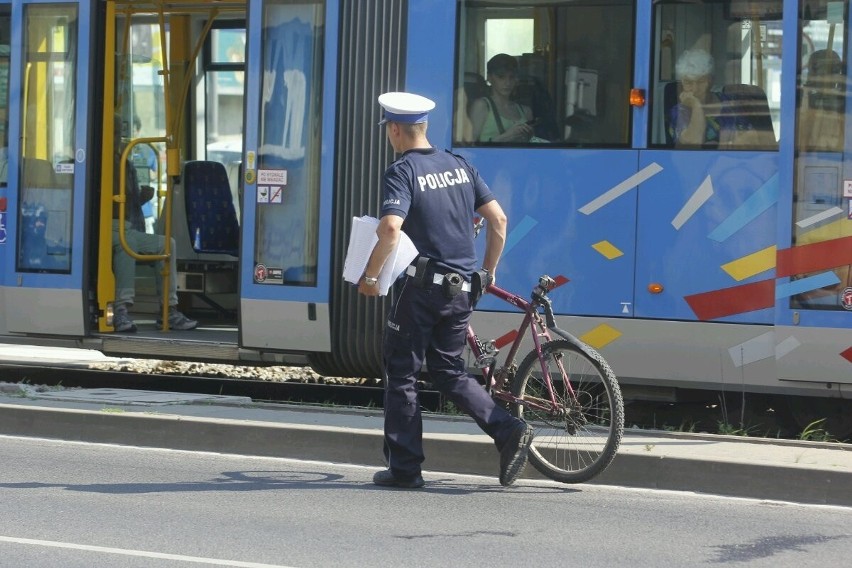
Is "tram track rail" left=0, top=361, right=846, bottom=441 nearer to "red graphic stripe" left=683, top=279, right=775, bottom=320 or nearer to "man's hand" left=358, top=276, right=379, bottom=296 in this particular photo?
"red graphic stripe" left=683, top=279, right=775, bottom=320

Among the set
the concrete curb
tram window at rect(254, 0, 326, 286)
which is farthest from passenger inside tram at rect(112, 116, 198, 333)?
the concrete curb

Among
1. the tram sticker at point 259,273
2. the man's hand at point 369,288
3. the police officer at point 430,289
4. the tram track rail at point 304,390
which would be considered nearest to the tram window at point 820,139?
the tram track rail at point 304,390

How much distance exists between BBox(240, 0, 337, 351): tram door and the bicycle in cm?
265

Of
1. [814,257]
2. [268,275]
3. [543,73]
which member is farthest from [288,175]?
[814,257]

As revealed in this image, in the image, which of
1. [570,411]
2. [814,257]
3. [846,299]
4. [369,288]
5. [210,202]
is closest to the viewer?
[369,288]

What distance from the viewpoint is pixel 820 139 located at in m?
8.26

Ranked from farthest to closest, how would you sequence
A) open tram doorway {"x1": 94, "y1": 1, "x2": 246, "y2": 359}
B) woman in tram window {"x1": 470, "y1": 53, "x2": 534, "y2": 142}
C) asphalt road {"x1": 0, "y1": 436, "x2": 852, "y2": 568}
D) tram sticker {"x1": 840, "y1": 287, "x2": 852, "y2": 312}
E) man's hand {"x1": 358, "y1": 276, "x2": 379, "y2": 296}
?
open tram doorway {"x1": 94, "y1": 1, "x2": 246, "y2": 359} → woman in tram window {"x1": 470, "y1": 53, "x2": 534, "y2": 142} → tram sticker {"x1": 840, "y1": 287, "x2": 852, "y2": 312} → man's hand {"x1": 358, "y1": 276, "x2": 379, "y2": 296} → asphalt road {"x1": 0, "y1": 436, "x2": 852, "y2": 568}

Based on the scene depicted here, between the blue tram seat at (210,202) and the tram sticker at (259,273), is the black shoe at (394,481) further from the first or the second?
the blue tram seat at (210,202)

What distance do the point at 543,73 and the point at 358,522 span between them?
382 centimetres

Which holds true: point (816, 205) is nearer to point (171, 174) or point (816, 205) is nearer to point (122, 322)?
point (122, 322)

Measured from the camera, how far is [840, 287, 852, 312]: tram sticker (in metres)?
8.12

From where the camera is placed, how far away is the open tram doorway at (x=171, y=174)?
421 inches

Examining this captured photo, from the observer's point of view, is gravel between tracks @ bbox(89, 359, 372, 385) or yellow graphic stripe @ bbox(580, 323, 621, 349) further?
gravel between tracks @ bbox(89, 359, 372, 385)

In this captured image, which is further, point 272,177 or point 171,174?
point 171,174
